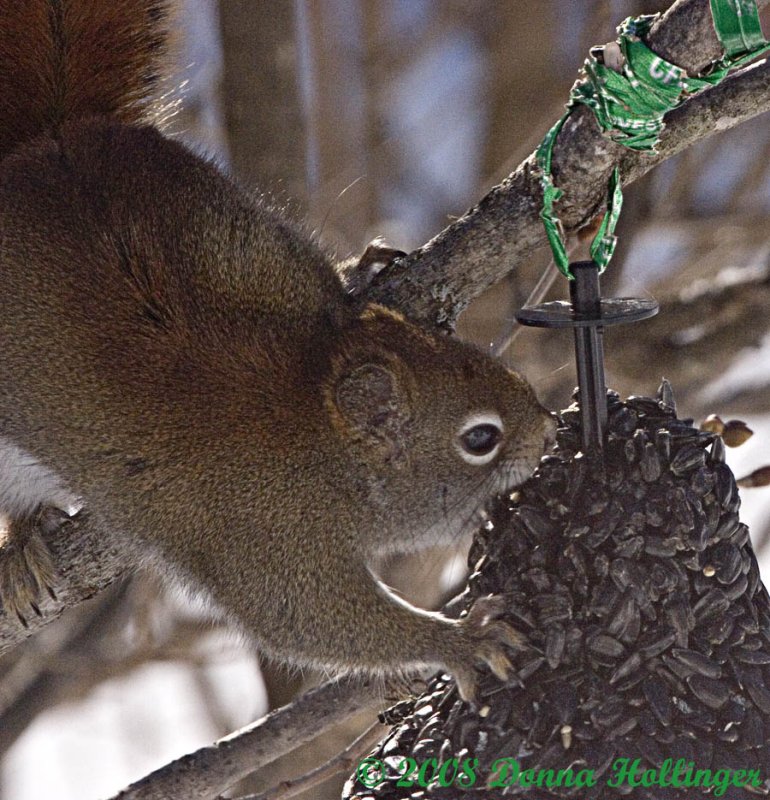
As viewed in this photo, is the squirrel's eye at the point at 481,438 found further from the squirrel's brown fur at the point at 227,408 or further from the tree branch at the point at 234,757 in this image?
the tree branch at the point at 234,757

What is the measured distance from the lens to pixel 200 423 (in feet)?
7.66

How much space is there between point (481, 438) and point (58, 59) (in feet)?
4.06

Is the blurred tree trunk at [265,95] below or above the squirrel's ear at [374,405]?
above

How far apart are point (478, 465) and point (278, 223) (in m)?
0.68

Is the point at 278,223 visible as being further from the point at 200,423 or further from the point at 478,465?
the point at 478,465

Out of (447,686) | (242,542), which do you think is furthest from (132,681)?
(447,686)

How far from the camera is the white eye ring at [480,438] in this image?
89.1 inches

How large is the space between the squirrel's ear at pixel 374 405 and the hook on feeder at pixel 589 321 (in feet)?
1.74

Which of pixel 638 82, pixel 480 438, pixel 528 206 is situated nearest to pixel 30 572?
pixel 480 438

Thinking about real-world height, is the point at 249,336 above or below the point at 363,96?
below

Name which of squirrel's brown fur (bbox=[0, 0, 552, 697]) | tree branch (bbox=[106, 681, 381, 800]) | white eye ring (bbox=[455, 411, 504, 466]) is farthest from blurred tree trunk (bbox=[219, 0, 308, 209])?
tree branch (bbox=[106, 681, 381, 800])

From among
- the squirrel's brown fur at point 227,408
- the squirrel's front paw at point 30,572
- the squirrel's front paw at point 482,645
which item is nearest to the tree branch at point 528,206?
the squirrel's brown fur at point 227,408

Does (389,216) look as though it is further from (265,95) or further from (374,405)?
(374,405)

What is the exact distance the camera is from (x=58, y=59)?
106 inches
